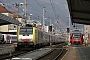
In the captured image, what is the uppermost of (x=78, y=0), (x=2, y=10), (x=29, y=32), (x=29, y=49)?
(x=2, y=10)

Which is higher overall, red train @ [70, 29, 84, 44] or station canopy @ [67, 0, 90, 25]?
station canopy @ [67, 0, 90, 25]

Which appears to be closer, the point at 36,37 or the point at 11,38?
the point at 36,37

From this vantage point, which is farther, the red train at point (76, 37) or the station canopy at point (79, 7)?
the red train at point (76, 37)

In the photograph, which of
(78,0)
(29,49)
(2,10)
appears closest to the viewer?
(78,0)

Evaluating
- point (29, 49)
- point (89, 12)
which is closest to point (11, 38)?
point (29, 49)

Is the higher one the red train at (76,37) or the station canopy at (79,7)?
the station canopy at (79,7)

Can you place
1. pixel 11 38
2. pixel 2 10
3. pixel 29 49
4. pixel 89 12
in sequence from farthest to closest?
pixel 2 10 < pixel 11 38 < pixel 29 49 < pixel 89 12

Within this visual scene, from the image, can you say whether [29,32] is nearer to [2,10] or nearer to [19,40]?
[19,40]

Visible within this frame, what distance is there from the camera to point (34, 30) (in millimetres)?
36219

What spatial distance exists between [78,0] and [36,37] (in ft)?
45.9

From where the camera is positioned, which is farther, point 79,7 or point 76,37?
point 76,37

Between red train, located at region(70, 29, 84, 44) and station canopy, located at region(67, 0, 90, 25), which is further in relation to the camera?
red train, located at region(70, 29, 84, 44)

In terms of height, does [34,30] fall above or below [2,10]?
below

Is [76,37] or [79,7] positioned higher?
[79,7]
